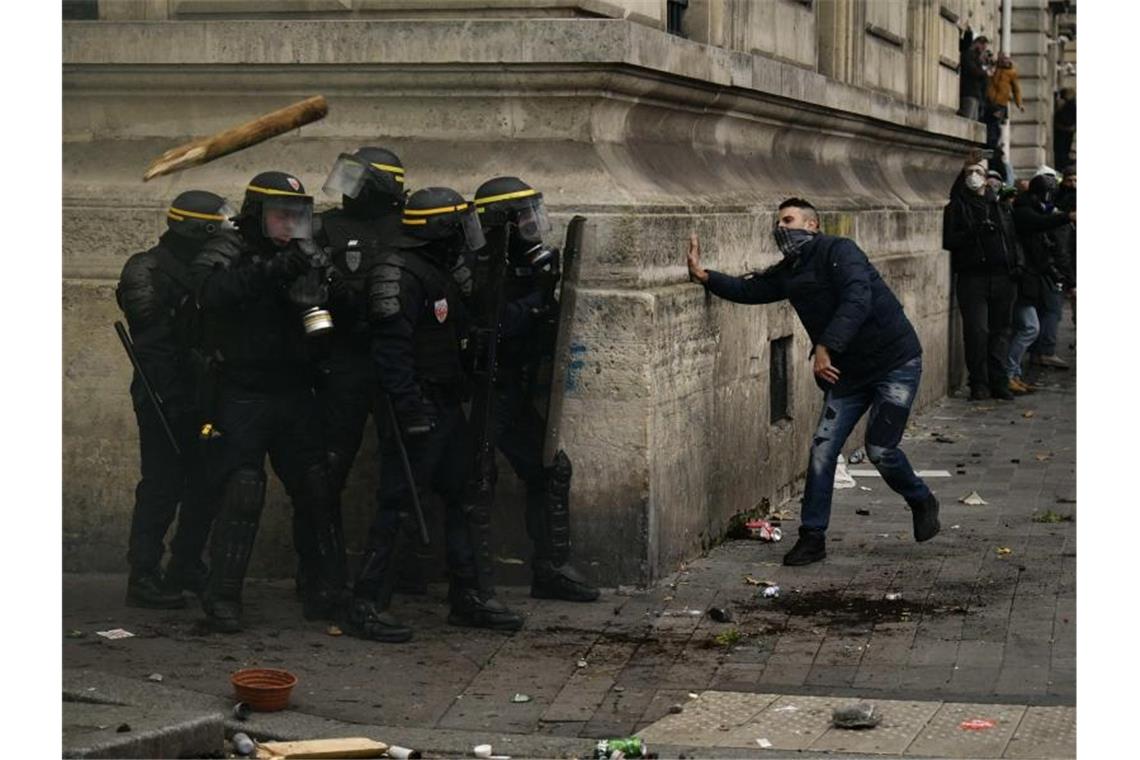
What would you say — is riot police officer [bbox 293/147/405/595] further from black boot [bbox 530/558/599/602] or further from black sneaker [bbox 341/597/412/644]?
black boot [bbox 530/558/599/602]

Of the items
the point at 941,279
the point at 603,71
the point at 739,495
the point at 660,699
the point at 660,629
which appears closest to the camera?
the point at 660,699

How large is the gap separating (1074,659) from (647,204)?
288 cm

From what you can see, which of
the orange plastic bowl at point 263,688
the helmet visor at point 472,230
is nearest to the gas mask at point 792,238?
the helmet visor at point 472,230

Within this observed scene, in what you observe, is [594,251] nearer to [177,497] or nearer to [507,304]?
[507,304]

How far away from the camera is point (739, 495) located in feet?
39.1

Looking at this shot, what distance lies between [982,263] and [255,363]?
35.2ft

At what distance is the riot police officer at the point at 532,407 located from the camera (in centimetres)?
984

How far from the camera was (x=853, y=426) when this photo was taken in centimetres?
1124

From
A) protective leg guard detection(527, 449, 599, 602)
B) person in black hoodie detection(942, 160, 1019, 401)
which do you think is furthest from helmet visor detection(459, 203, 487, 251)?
person in black hoodie detection(942, 160, 1019, 401)

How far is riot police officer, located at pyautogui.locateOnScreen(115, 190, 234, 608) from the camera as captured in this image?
9.66 metres

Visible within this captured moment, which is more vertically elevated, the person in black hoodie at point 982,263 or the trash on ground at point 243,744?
the person in black hoodie at point 982,263

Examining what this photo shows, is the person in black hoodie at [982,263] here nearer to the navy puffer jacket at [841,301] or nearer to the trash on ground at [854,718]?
the navy puffer jacket at [841,301]

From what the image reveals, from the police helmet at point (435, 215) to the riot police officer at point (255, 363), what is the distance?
418 millimetres

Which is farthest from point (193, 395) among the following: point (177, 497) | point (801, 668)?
point (801, 668)
